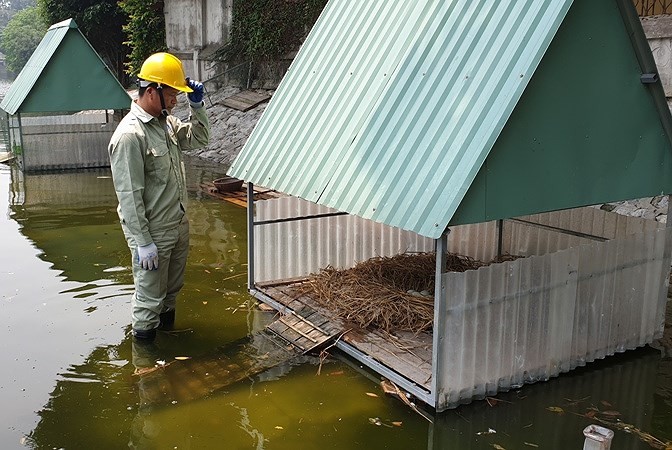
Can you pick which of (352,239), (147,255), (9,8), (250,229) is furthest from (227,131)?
(9,8)

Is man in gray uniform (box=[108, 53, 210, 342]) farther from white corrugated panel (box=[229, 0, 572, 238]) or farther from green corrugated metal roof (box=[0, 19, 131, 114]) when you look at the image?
green corrugated metal roof (box=[0, 19, 131, 114])

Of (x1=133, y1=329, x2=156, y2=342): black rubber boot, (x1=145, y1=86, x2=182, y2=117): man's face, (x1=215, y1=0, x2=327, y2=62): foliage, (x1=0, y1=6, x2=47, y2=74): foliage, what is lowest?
(x1=133, y1=329, x2=156, y2=342): black rubber boot

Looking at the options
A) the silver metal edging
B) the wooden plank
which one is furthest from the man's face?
the wooden plank

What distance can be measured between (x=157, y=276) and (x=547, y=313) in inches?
124

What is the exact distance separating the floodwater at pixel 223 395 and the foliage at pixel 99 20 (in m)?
23.3

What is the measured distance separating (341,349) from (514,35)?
113 inches

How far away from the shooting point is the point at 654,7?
10.0 metres

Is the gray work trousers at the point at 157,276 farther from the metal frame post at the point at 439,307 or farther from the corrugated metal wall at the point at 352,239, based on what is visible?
the metal frame post at the point at 439,307

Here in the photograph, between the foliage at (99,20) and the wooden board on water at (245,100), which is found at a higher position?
the foliage at (99,20)

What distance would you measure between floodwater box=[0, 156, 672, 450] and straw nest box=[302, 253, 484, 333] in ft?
1.54

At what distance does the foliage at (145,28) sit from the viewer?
24844 mm

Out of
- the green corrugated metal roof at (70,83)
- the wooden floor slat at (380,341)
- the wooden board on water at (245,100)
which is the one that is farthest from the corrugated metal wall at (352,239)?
the wooden board on water at (245,100)

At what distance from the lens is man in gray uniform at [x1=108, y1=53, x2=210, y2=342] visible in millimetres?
5840

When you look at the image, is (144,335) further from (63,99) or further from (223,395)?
(63,99)
